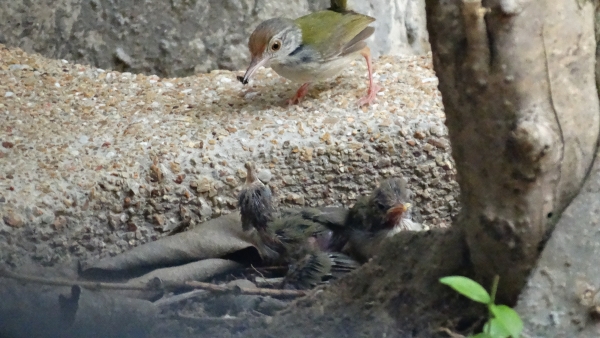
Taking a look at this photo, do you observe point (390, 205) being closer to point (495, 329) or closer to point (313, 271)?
point (313, 271)

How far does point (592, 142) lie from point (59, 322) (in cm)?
117

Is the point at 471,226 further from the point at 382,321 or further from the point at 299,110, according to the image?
the point at 299,110

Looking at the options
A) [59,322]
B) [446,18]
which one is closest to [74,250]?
[59,322]

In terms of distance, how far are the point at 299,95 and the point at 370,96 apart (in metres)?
0.41

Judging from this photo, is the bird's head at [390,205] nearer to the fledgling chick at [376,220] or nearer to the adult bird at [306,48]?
the fledgling chick at [376,220]

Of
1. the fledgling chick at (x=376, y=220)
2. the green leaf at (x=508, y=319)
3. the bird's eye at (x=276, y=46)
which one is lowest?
the fledgling chick at (x=376, y=220)

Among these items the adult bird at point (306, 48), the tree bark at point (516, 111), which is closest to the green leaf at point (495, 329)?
the tree bark at point (516, 111)

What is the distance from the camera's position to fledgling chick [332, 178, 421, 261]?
2506 millimetres

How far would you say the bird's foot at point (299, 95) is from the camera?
3.33 meters

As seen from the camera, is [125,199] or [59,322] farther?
[125,199]

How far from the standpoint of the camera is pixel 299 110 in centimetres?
322

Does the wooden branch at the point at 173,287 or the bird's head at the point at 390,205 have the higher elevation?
the bird's head at the point at 390,205

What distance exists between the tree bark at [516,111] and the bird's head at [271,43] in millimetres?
2136

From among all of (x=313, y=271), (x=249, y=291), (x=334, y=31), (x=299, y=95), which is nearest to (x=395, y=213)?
(x=313, y=271)
